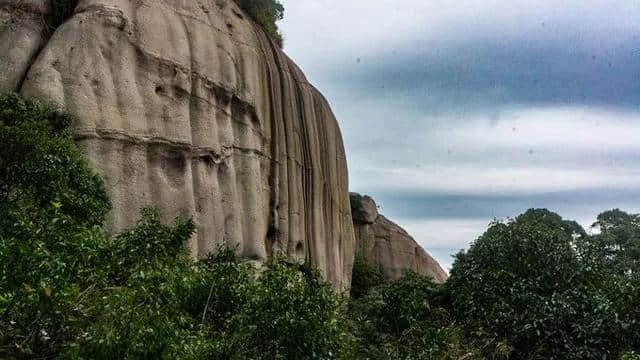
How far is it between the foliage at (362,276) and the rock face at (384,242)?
190 cm

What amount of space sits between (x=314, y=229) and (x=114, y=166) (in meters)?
8.87

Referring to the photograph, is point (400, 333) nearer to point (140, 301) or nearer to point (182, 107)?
point (140, 301)

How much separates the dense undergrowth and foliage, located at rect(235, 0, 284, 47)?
10.0m

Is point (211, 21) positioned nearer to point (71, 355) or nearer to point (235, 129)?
point (235, 129)

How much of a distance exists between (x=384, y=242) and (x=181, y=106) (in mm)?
21938

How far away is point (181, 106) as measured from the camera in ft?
56.5

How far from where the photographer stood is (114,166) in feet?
50.2

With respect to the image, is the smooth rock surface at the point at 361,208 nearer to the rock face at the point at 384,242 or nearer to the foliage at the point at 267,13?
the rock face at the point at 384,242

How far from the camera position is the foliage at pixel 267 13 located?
23.9 m

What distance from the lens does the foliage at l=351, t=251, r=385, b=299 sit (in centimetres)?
3174

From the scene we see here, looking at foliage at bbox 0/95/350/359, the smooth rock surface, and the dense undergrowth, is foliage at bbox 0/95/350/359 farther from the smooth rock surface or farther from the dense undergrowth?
the smooth rock surface

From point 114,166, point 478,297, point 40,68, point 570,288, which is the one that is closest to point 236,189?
point 114,166

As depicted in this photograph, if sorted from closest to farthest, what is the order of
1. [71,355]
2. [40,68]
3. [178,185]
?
[71,355] → [40,68] → [178,185]

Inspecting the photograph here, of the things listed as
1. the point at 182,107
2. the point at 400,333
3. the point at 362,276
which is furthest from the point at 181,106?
the point at 362,276
